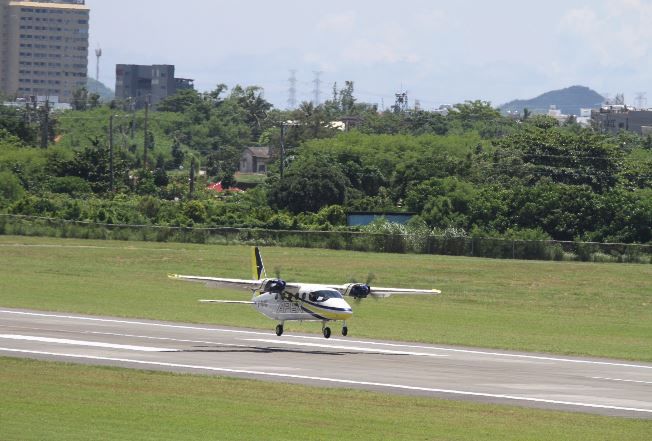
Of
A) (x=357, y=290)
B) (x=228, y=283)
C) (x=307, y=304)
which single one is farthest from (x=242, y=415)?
(x=357, y=290)

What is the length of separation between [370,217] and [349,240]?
1948 centimetres

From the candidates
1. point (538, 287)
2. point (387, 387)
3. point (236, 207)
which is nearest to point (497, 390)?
point (387, 387)

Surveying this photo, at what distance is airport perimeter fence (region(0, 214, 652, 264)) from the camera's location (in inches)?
3873

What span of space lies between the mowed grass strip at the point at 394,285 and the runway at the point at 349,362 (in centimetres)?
418

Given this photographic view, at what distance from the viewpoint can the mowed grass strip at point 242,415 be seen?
31.9 meters

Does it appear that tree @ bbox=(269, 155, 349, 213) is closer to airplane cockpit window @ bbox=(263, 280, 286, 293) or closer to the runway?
the runway

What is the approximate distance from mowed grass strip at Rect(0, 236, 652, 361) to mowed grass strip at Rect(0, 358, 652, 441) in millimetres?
18575

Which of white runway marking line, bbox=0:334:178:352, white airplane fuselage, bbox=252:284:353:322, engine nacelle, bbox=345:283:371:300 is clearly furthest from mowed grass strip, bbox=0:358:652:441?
engine nacelle, bbox=345:283:371:300

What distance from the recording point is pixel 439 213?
118625 mm

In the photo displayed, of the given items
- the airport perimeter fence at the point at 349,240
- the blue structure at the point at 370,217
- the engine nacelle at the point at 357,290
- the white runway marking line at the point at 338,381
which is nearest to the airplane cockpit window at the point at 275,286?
the engine nacelle at the point at 357,290

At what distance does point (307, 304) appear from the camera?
5284cm

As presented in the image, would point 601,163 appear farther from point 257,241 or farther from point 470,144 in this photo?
point 257,241

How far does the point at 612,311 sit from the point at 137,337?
32765mm

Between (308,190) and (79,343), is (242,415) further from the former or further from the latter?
(308,190)
